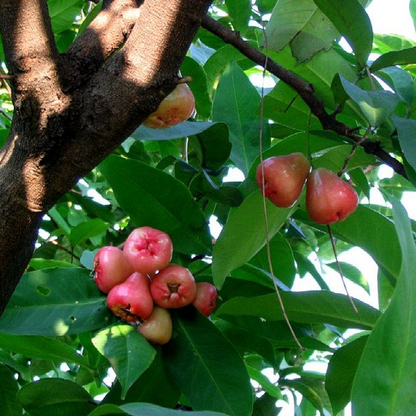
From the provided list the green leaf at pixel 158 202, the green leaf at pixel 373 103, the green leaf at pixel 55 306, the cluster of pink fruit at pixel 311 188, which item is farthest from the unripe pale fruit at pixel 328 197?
the green leaf at pixel 55 306

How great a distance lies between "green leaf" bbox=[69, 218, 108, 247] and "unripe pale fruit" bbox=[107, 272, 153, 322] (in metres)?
0.62

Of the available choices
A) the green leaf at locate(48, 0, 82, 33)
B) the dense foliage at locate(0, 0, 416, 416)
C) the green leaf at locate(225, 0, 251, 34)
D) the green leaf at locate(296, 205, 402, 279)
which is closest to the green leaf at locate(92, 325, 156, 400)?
the dense foliage at locate(0, 0, 416, 416)

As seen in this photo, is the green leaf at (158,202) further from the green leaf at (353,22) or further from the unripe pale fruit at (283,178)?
the green leaf at (353,22)

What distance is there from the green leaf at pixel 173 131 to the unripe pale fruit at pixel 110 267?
163 mm

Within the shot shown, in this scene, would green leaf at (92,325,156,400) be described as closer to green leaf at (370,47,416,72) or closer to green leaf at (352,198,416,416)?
green leaf at (352,198,416,416)

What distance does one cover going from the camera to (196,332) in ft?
3.22

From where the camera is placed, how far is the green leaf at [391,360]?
652 mm

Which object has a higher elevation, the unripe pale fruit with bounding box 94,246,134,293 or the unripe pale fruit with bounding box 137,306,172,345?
the unripe pale fruit with bounding box 94,246,134,293

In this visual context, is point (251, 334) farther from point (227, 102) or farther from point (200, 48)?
point (200, 48)

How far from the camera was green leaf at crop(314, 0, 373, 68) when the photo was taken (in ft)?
2.95

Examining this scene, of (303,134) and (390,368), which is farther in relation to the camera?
(303,134)

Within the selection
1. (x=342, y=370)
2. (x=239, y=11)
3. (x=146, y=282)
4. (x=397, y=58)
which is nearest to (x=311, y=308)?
(x=342, y=370)

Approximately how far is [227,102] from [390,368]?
26.8 inches

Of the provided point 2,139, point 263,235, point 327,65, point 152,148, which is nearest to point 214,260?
point 263,235
